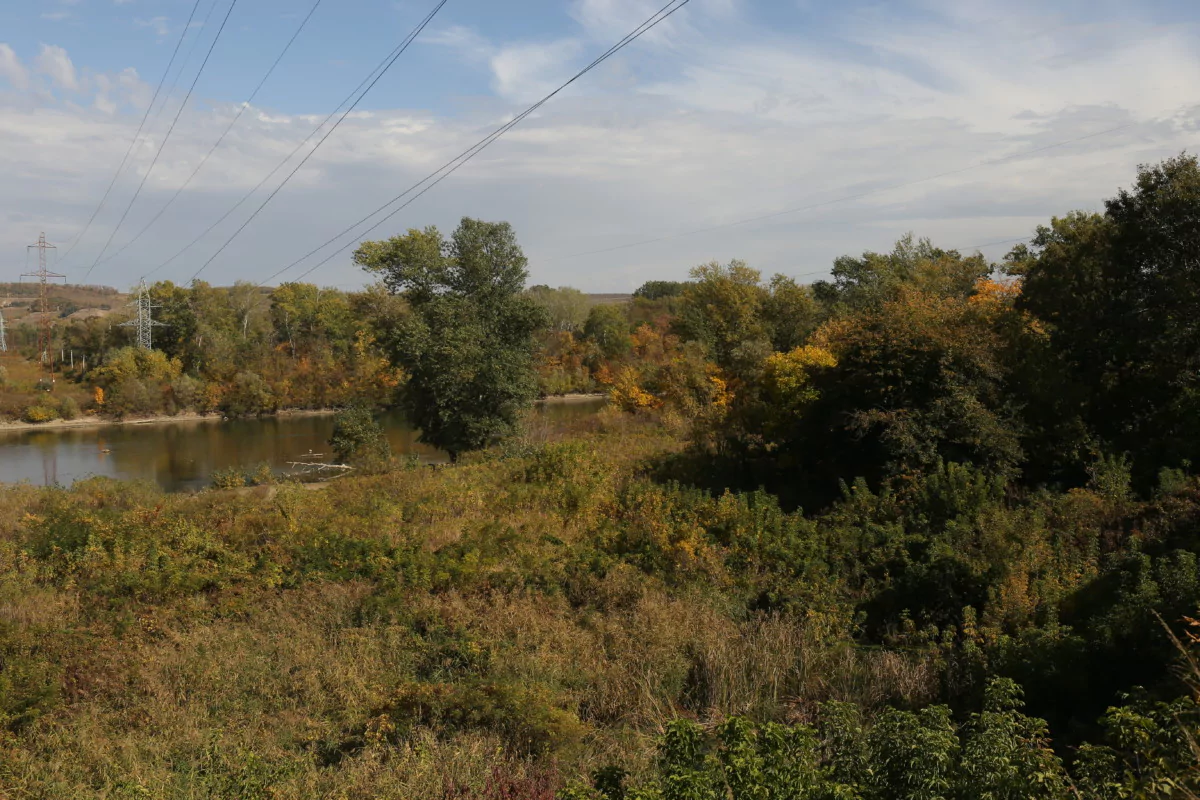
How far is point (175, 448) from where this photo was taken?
40375 mm

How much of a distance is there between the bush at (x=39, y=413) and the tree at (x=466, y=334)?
1448 inches

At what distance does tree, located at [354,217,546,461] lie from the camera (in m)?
24.3

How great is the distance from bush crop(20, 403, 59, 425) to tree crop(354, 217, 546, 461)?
3678 cm

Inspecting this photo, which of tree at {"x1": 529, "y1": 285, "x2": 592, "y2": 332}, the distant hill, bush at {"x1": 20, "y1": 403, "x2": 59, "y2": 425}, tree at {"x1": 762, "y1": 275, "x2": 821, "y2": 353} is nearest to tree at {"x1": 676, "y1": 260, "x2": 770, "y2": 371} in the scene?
tree at {"x1": 762, "y1": 275, "x2": 821, "y2": 353}

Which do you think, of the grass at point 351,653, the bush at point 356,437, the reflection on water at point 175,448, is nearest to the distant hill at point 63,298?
the reflection on water at point 175,448

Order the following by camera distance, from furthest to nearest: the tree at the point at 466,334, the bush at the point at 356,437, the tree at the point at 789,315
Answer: the tree at the point at 789,315
the bush at the point at 356,437
the tree at the point at 466,334

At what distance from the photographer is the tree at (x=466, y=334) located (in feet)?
79.9

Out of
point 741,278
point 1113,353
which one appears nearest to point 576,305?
point 741,278

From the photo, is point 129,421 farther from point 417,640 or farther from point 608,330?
point 417,640

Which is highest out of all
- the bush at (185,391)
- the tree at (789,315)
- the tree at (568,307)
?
the tree at (568,307)

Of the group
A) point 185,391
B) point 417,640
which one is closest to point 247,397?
point 185,391

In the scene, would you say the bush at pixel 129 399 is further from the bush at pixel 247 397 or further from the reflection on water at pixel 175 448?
the bush at pixel 247 397

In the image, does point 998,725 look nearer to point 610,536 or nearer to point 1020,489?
point 610,536

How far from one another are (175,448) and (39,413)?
54.7ft
